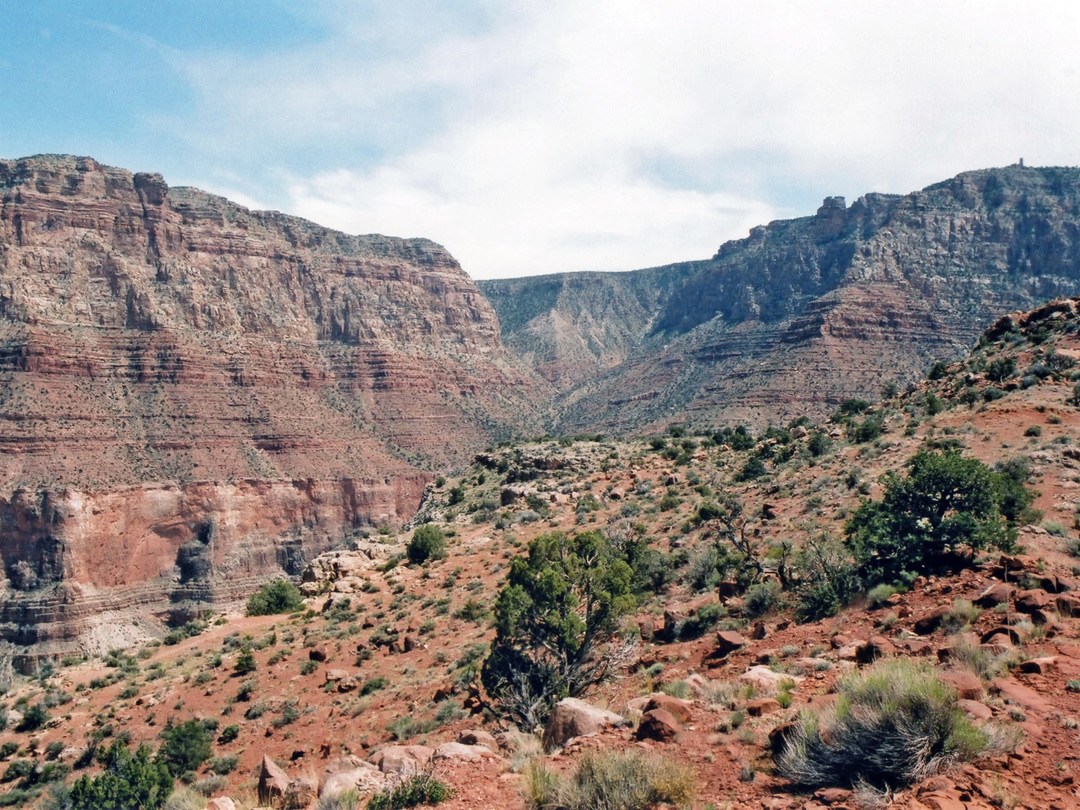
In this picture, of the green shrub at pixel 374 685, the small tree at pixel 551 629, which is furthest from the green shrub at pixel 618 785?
the green shrub at pixel 374 685

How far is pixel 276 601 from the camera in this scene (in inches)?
1257

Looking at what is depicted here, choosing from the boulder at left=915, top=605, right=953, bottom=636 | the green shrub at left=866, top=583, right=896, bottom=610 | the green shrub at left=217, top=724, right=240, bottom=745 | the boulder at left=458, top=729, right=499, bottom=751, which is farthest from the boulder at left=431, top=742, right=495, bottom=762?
the green shrub at left=217, top=724, right=240, bottom=745

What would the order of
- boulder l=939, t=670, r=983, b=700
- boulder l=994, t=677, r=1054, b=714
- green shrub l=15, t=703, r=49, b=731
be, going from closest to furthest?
boulder l=994, t=677, r=1054, b=714
boulder l=939, t=670, r=983, b=700
green shrub l=15, t=703, r=49, b=731

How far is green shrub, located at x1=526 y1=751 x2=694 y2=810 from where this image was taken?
7.69 meters

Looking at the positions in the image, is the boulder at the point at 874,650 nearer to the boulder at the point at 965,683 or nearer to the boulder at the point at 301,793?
the boulder at the point at 965,683

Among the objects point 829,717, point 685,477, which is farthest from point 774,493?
point 829,717

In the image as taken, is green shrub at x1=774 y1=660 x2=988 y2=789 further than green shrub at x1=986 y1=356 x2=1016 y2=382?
No

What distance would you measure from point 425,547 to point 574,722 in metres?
22.6

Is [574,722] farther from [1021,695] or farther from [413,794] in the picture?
[1021,695]

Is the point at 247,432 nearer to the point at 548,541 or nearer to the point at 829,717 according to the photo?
the point at 548,541

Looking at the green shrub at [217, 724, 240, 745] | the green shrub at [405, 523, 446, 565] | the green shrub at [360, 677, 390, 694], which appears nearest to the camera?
the green shrub at [217, 724, 240, 745]

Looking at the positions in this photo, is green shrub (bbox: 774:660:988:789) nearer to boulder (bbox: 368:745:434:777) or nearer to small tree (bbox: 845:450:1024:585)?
boulder (bbox: 368:745:434:777)

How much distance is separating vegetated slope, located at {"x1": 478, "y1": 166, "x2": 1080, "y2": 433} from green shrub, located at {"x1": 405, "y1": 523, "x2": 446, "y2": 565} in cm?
5806

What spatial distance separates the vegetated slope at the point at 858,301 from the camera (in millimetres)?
94500
